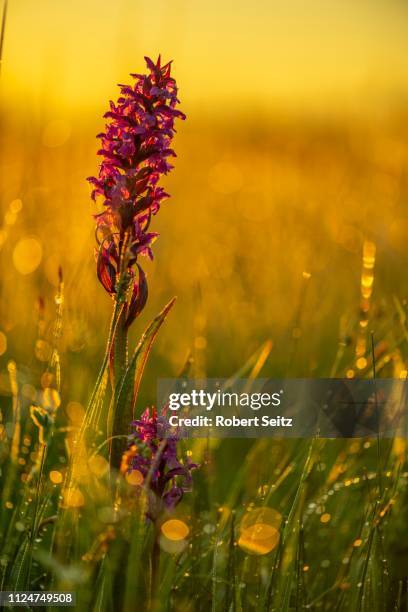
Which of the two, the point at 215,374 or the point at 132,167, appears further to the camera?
the point at 215,374

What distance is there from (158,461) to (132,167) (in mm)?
491

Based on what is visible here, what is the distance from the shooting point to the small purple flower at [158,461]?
119 cm

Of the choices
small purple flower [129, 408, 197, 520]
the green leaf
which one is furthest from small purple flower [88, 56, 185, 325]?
small purple flower [129, 408, 197, 520]

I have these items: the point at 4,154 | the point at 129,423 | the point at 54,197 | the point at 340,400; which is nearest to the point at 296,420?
the point at 340,400

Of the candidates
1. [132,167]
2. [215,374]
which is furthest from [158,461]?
[215,374]

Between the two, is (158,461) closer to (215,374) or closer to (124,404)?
(124,404)

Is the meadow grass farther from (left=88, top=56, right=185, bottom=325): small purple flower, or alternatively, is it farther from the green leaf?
(left=88, top=56, right=185, bottom=325): small purple flower

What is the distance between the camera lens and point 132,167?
47.8 inches

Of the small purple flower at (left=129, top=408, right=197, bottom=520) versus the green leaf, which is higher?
the green leaf

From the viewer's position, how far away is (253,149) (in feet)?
22.0

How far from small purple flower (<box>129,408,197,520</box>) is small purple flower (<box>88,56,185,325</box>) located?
0.19 metres

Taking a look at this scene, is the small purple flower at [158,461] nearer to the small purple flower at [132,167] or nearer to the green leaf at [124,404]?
the green leaf at [124,404]

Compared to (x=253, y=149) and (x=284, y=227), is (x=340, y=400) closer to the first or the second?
(x=284, y=227)

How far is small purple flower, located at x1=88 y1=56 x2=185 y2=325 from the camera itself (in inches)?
47.3
